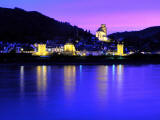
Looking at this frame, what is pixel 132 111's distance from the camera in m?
12.1

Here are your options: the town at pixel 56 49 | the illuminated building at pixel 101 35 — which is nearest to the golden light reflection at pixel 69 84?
the town at pixel 56 49

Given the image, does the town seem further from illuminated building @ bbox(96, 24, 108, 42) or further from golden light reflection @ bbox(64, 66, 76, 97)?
golden light reflection @ bbox(64, 66, 76, 97)

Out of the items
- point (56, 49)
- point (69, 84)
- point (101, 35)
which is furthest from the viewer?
point (101, 35)

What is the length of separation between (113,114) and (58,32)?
189657mm

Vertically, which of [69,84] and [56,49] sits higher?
[56,49]

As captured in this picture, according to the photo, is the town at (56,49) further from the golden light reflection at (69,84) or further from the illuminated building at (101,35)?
the golden light reflection at (69,84)

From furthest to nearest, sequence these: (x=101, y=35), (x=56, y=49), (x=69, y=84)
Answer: (x=101, y=35), (x=56, y=49), (x=69, y=84)

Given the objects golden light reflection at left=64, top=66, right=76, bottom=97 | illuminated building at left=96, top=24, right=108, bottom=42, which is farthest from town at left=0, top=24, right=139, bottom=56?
golden light reflection at left=64, top=66, right=76, bottom=97

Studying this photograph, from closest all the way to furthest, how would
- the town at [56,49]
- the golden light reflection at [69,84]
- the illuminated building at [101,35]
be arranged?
the golden light reflection at [69,84] < the town at [56,49] < the illuminated building at [101,35]

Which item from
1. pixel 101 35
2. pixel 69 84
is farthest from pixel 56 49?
pixel 69 84

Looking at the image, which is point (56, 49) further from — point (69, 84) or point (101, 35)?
point (69, 84)

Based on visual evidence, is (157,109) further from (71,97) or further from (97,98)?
(71,97)

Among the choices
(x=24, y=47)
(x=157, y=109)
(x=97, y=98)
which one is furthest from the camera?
(x=24, y=47)

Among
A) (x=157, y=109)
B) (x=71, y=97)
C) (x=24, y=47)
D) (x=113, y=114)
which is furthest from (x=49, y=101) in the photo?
(x=24, y=47)
